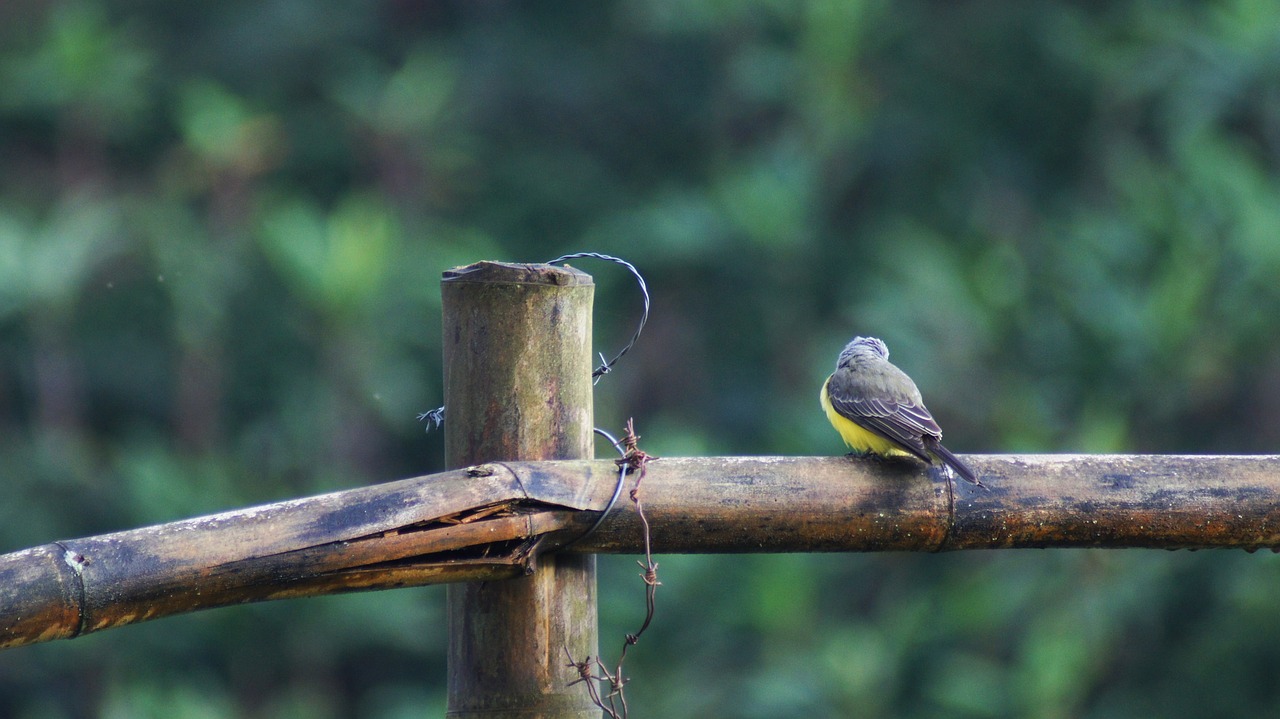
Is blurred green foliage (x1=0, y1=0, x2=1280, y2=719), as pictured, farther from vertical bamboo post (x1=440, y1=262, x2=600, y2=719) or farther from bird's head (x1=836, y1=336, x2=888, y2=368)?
vertical bamboo post (x1=440, y1=262, x2=600, y2=719)

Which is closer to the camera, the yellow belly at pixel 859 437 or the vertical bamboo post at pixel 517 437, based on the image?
the vertical bamboo post at pixel 517 437

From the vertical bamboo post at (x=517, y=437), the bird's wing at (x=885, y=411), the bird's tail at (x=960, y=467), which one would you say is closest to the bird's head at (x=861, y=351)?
the bird's wing at (x=885, y=411)

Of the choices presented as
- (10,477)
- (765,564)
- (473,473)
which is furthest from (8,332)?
(473,473)

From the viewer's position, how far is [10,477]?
43.6 ft

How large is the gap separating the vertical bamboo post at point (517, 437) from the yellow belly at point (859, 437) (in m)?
1.29

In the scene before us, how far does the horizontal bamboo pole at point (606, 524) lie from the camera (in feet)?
8.34

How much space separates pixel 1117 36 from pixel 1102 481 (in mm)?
12802

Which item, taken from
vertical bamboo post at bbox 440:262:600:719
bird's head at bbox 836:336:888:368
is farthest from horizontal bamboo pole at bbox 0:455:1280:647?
bird's head at bbox 836:336:888:368

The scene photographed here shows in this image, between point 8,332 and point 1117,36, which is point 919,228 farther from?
point 8,332

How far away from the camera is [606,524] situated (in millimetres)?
2951

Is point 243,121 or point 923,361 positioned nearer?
point 923,361

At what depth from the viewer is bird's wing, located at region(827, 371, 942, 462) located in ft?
12.5

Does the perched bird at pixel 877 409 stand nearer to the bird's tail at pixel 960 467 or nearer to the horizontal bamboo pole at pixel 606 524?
the bird's tail at pixel 960 467

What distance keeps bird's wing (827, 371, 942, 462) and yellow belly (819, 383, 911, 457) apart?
36 mm
